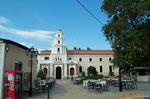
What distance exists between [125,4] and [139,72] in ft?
67.0

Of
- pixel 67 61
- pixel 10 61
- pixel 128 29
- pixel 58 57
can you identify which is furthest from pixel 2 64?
pixel 58 57

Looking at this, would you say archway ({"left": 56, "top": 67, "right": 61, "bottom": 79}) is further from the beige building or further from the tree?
the beige building

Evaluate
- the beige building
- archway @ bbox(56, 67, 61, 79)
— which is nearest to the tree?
the beige building

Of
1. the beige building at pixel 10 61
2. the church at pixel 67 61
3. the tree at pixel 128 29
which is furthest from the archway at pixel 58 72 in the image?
the beige building at pixel 10 61

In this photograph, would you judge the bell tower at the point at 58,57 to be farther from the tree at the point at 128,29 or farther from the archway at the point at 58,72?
the tree at the point at 128,29

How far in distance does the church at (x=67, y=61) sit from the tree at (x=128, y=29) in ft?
84.6

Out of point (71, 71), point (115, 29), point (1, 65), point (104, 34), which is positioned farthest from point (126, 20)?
point (71, 71)

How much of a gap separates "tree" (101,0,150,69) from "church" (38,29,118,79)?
25778 millimetres

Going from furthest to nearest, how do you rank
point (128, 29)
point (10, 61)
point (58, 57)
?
1. point (58, 57)
2. point (128, 29)
3. point (10, 61)

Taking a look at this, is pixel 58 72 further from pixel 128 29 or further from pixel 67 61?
pixel 128 29

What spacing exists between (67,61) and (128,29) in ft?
99.2

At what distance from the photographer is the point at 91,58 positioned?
49406 millimetres

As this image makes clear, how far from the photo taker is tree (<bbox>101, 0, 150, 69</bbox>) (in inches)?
547

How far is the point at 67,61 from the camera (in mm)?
45000
